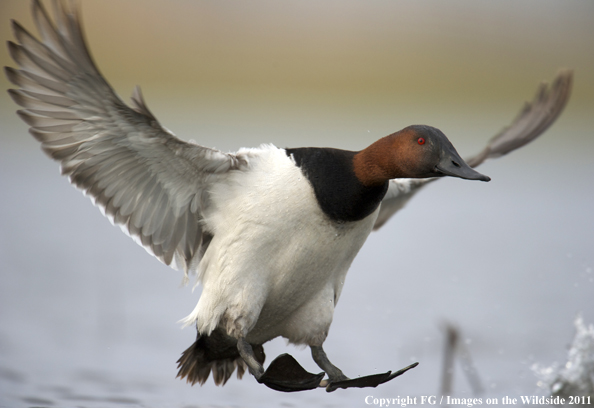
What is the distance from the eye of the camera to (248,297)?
408cm

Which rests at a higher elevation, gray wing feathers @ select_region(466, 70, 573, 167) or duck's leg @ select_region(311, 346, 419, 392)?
gray wing feathers @ select_region(466, 70, 573, 167)

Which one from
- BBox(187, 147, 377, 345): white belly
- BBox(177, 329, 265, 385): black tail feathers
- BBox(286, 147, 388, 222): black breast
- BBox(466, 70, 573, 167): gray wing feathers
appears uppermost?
BBox(466, 70, 573, 167): gray wing feathers

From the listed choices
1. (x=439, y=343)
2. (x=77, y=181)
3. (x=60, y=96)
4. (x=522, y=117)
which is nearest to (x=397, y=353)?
(x=439, y=343)

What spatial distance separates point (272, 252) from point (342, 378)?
3.09ft

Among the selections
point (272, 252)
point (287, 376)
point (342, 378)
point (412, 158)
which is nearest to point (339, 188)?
point (412, 158)

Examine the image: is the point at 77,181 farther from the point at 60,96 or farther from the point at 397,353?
the point at 397,353

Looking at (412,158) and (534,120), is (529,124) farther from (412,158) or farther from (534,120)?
(412,158)

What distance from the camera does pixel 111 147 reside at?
13.2 feet

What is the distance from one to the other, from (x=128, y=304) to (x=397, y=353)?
2578 millimetres

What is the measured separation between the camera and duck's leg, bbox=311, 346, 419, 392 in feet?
13.3

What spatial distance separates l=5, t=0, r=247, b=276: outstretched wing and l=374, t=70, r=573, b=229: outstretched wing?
5.09 feet

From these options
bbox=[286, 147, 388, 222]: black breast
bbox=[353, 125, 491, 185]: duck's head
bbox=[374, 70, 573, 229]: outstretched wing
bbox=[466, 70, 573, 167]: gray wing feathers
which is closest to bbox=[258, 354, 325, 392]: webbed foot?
bbox=[286, 147, 388, 222]: black breast

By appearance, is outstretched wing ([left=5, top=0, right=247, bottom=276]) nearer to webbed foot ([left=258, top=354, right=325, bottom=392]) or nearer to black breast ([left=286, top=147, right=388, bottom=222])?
black breast ([left=286, top=147, right=388, bottom=222])

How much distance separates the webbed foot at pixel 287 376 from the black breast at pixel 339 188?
837mm
